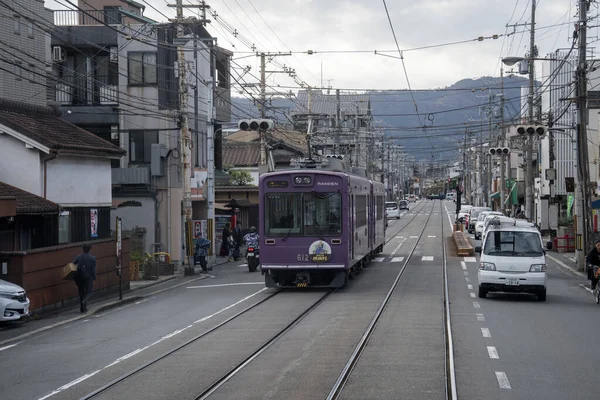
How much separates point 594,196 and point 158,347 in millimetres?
33353

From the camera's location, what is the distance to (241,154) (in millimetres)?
62875

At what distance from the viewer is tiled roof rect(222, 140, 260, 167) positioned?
6144cm

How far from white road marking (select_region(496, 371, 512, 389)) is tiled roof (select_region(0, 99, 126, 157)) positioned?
14.6 m

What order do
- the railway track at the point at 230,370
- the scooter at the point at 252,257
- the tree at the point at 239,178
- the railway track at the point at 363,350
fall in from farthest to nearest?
the tree at the point at 239,178 → the scooter at the point at 252,257 → the railway track at the point at 230,370 → the railway track at the point at 363,350

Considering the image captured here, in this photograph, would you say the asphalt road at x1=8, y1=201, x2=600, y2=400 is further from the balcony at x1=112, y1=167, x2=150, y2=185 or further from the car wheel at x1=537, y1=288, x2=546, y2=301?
the balcony at x1=112, y1=167, x2=150, y2=185

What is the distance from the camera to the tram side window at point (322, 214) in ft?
74.2

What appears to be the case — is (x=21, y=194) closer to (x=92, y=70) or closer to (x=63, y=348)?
(x=63, y=348)

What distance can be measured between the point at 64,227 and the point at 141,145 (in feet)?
45.7

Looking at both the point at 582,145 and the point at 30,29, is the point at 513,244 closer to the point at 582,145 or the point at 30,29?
the point at 582,145

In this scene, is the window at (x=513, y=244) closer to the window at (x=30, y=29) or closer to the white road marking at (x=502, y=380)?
the white road marking at (x=502, y=380)

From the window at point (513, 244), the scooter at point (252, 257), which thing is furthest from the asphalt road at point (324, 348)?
the scooter at point (252, 257)

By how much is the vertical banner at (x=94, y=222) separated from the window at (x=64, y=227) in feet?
→ 4.78

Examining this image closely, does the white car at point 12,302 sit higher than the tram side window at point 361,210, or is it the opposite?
the tram side window at point 361,210

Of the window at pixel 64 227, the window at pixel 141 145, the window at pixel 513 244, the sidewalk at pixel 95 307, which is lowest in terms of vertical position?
the sidewalk at pixel 95 307
